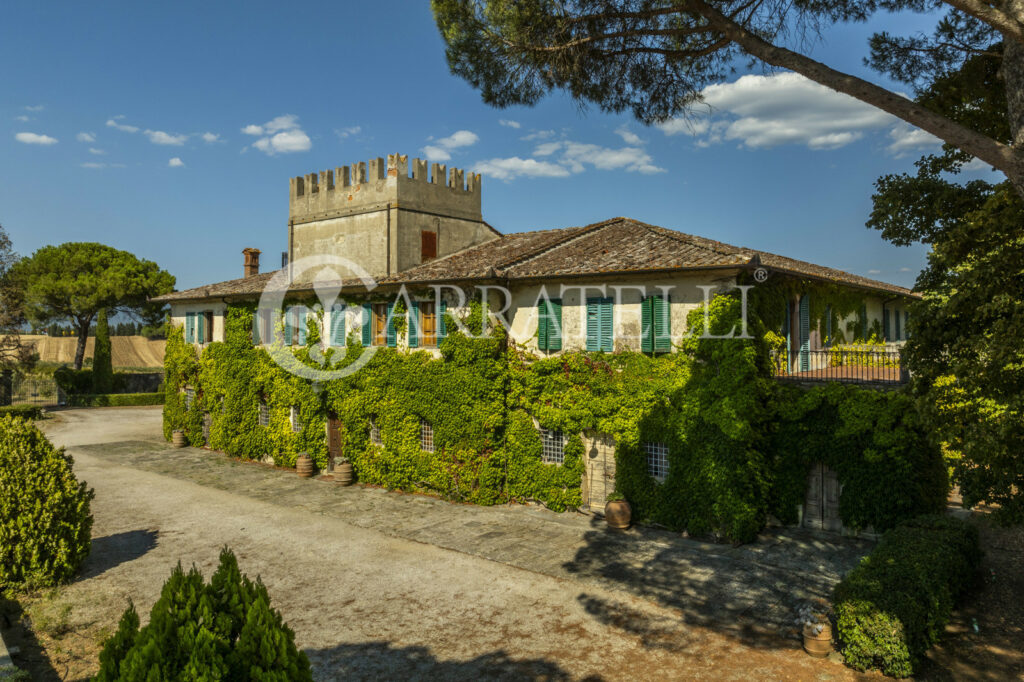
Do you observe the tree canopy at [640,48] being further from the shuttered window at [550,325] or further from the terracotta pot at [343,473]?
the terracotta pot at [343,473]

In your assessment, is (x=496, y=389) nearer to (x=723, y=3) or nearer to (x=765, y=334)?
(x=765, y=334)

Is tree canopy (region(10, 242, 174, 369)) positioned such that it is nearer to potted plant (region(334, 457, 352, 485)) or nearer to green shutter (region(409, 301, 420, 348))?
potted plant (region(334, 457, 352, 485))

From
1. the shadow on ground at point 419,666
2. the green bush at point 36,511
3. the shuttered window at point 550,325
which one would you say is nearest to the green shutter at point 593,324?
the shuttered window at point 550,325

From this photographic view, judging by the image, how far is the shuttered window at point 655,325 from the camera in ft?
51.1

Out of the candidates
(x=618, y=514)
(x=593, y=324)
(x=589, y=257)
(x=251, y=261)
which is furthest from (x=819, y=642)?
(x=251, y=261)

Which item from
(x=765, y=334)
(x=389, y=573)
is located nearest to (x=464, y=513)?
(x=389, y=573)

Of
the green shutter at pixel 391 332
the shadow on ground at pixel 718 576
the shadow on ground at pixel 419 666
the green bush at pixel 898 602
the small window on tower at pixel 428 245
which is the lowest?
the shadow on ground at pixel 419 666

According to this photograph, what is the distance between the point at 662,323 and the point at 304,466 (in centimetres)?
1384

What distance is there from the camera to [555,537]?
1502cm

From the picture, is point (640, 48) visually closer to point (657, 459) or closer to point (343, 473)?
point (657, 459)

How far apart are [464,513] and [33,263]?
47.7 metres

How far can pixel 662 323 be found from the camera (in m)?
15.7

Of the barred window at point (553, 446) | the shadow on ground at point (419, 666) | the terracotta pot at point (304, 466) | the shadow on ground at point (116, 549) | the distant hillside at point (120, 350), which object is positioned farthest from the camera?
the distant hillside at point (120, 350)

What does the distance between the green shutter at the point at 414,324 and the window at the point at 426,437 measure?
2.42 m
